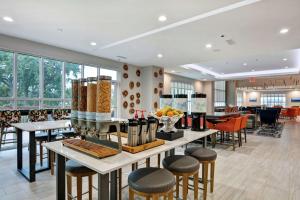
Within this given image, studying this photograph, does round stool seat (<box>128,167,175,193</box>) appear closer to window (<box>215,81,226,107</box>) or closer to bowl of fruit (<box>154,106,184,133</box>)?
bowl of fruit (<box>154,106,184,133</box>)

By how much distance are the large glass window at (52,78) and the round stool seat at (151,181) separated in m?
5.22

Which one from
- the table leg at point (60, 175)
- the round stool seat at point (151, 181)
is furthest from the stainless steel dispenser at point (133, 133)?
the table leg at point (60, 175)

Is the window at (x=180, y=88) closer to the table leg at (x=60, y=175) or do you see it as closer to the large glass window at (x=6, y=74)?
the large glass window at (x=6, y=74)

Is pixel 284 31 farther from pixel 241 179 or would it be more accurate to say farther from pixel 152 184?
pixel 152 184

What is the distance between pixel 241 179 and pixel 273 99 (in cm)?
2239

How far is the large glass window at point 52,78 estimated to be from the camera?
5.62 meters

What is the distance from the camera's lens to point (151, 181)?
1404 mm

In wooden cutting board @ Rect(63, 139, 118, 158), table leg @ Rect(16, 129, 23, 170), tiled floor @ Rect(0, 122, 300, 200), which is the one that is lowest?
tiled floor @ Rect(0, 122, 300, 200)

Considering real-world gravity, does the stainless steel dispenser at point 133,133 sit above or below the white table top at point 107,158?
above

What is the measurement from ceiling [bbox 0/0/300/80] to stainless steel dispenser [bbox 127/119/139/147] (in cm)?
242

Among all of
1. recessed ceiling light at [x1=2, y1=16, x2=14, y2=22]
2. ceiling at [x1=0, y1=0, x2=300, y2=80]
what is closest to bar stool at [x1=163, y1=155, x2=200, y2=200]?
ceiling at [x1=0, y1=0, x2=300, y2=80]

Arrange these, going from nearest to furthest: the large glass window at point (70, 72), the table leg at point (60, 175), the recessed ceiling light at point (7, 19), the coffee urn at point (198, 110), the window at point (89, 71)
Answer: the table leg at point (60, 175)
the coffee urn at point (198, 110)
the recessed ceiling light at point (7, 19)
the large glass window at point (70, 72)
the window at point (89, 71)

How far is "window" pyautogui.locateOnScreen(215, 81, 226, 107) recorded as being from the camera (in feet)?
47.6


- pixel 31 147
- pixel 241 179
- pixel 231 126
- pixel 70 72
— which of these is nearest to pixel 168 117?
pixel 241 179
